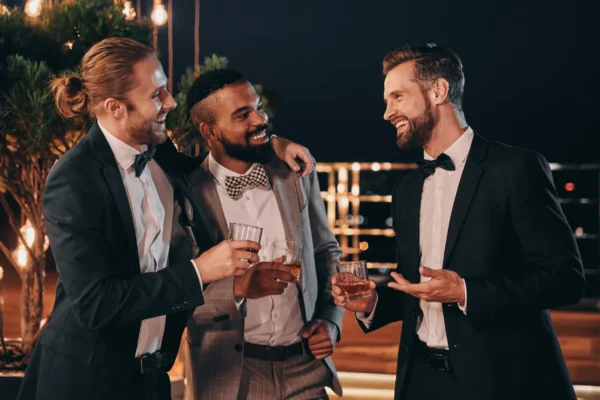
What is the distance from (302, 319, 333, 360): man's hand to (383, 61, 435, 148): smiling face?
70 centimetres

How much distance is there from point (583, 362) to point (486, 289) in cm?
314

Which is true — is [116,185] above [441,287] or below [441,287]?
above

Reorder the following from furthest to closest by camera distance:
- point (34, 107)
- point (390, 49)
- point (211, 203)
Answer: point (390, 49) → point (34, 107) → point (211, 203)

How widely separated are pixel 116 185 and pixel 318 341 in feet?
3.06

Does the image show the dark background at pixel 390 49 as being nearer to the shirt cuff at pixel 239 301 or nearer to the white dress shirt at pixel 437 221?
the shirt cuff at pixel 239 301

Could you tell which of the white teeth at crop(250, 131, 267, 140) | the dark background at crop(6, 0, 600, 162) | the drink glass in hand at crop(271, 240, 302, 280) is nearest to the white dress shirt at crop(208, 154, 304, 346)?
the white teeth at crop(250, 131, 267, 140)

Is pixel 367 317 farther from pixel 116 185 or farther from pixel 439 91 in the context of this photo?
pixel 116 185

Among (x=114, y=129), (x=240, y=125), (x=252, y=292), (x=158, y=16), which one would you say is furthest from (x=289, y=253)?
(x=158, y=16)

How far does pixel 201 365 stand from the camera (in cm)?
262

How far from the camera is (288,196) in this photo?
2.77 m

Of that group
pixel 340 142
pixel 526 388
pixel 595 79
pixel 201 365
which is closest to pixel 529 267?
pixel 526 388

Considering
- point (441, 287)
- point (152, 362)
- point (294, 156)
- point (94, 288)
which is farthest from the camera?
point (294, 156)

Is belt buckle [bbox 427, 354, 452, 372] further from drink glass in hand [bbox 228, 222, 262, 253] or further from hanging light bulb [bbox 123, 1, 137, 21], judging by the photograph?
hanging light bulb [bbox 123, 1, 137, 21]

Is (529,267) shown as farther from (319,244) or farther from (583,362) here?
(583,362)
